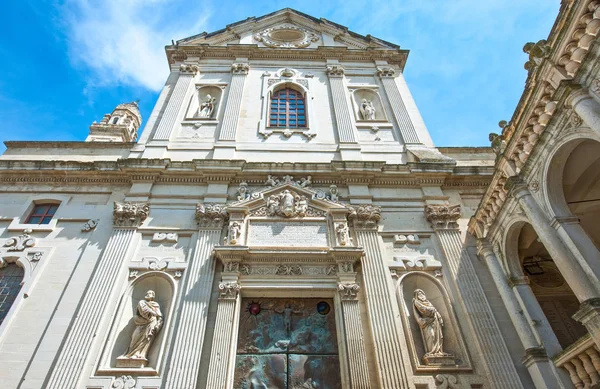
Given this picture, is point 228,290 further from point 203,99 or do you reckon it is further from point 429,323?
point 203,99

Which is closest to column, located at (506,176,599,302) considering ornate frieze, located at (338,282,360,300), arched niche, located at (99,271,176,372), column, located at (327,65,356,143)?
ornate frieze, located at (338,282,360,300)

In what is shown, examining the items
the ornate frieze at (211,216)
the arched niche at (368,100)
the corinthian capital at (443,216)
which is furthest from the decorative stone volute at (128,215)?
the arched niche at (368,100)

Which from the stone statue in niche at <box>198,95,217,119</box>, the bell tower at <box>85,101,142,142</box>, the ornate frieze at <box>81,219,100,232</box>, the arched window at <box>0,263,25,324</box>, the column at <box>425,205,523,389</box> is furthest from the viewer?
the bell tower at <box>85,101,142,142</box>

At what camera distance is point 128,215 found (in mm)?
11602

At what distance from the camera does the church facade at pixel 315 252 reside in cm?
787

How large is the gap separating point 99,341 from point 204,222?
13.4 ft

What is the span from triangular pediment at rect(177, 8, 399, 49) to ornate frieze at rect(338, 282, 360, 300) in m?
14.1

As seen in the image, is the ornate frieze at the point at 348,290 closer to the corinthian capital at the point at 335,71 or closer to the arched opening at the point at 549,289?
the arched opening at the point at 549,289

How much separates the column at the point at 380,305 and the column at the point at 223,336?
345 centimetres

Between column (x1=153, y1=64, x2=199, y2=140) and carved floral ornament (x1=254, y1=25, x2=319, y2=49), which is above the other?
carved floral ornament (x1=254, y1=25, x2=319, y2=49)

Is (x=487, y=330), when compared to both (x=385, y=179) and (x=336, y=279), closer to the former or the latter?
(x=336, y=279)

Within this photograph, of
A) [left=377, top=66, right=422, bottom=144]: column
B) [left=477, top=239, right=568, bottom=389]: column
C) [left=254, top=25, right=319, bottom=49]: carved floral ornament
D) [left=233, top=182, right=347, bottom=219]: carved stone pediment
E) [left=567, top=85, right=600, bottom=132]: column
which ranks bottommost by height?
[left=477, top=239, right=568, bottom=389]: column

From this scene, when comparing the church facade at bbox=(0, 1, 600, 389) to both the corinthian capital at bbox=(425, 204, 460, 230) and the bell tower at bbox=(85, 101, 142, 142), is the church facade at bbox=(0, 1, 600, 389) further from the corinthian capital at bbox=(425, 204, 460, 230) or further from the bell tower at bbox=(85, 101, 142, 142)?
the bell tower at bbox=(85, 101, 142, 142)

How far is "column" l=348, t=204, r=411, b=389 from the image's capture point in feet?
28.2
